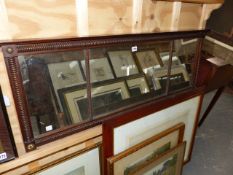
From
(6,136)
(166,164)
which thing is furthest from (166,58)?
(6,136)

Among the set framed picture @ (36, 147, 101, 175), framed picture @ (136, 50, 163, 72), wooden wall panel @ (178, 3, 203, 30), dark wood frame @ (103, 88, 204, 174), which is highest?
wooden wall panel @ (178, 3, 203, 30)

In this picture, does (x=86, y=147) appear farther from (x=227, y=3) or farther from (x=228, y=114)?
(x=227, y=3)

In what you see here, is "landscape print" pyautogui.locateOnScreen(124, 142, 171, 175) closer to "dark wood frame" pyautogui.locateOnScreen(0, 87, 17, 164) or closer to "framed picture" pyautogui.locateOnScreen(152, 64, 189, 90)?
"framed picture" pyautogui.locateOnScreen(152, 64, 189, 90)

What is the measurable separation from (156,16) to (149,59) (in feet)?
0.96

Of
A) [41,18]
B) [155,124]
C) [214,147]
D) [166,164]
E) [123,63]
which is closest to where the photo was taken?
[41,18]

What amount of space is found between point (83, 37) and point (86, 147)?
1.80ft

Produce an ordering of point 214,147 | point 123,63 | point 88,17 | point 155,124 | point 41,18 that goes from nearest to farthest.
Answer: point 41,18, point 88,17, point 123,63, point 155,124, point 214,147

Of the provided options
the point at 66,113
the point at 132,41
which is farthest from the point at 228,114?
the point at 66,113

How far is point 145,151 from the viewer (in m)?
1.35

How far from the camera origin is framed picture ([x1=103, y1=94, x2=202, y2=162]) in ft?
3.78

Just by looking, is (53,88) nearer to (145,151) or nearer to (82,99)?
(82,99)

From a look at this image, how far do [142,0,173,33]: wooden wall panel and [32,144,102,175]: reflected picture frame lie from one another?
28.0 inches

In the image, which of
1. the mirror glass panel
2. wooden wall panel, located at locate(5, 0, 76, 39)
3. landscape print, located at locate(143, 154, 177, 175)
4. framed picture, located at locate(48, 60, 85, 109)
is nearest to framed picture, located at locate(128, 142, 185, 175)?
landscape print, located at locate(143, 154, 177, 175)

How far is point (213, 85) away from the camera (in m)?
1.83
